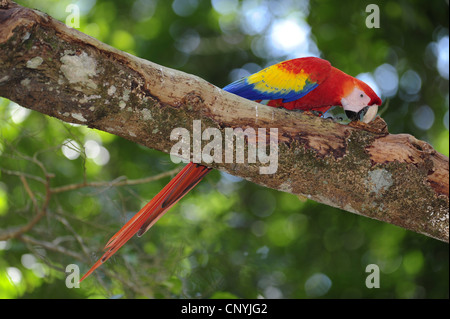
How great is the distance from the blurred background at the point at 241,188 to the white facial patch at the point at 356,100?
44.3 inches

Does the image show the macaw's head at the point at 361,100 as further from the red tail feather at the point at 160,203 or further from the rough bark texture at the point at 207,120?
the red tail feather at the point at 160,203

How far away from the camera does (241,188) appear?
4.23 m

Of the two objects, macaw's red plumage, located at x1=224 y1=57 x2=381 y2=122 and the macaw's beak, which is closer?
macaw's red plumage, located at x1=224 y1=57 x2=381 y2=122

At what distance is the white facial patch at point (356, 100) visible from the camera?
2.49m

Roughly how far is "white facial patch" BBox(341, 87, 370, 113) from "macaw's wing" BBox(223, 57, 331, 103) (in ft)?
0.62

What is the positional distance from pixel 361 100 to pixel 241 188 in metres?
1.94

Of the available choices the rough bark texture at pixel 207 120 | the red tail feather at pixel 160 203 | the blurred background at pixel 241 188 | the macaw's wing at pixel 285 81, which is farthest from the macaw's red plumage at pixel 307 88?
the blurred background at pixel 241 188

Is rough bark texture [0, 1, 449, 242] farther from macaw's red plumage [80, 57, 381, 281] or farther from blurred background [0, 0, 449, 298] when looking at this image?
blurred background [0, 0, 449, 298]

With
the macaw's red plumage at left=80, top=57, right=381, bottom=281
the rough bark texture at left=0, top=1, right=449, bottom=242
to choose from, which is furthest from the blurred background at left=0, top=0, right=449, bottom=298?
the rough bark texture at left=0, top=1, right=449, bottom=242

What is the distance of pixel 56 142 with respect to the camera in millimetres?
3137

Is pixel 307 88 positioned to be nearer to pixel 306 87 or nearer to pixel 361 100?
pixel 306 87

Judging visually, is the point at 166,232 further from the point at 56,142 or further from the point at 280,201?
the point at 280,201

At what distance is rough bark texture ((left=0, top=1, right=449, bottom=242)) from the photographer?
152cm
